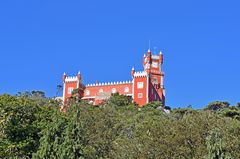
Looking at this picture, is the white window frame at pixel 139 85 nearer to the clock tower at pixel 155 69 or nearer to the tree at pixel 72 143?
the clock tower at pixel 155 69

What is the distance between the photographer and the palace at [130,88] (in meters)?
86.8

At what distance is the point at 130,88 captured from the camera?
Result: 8869 cm

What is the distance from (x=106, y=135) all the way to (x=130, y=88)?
48.9 metres

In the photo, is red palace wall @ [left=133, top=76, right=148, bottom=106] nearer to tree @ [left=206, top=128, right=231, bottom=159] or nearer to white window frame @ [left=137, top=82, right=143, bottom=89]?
white window frame @ [left=137, top=82, right=143, bottom=89]

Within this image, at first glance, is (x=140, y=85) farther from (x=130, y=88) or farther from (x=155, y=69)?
(x=155, y=69)

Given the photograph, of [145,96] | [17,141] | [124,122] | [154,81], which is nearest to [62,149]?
[17,141]

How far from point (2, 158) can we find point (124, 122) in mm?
20075

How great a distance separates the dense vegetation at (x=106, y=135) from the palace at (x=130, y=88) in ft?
138

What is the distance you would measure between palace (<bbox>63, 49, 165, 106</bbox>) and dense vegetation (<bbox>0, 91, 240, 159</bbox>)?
42096mm

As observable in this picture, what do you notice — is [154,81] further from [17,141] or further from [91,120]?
[17,141]

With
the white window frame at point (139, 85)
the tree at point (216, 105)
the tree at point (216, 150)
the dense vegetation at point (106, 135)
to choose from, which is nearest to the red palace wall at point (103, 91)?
the white window frame at point (139, 85)

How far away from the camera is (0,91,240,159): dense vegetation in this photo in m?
21.5

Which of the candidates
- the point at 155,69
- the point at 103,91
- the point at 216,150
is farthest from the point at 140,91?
the point at 216,150

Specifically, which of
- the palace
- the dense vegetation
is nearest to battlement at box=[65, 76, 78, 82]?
the palace
